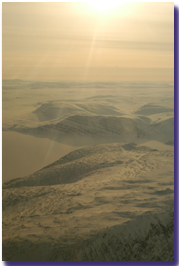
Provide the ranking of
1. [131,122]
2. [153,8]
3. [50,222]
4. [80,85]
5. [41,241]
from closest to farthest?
[41,241] → [50,222] → [153,8] → [80,85] → [131,122]

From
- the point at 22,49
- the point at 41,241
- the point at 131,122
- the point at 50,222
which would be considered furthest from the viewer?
the point at 131,122

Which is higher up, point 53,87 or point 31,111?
point 53,87

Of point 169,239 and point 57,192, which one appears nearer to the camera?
point 169,239

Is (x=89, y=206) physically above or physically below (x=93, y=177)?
below

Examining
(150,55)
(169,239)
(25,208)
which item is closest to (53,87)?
(150,55)

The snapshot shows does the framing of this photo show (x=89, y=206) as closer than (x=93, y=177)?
Yes

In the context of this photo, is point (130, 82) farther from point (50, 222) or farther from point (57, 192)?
point (50, 222)

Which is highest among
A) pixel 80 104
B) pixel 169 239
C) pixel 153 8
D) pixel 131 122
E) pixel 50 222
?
pixel 153 8
